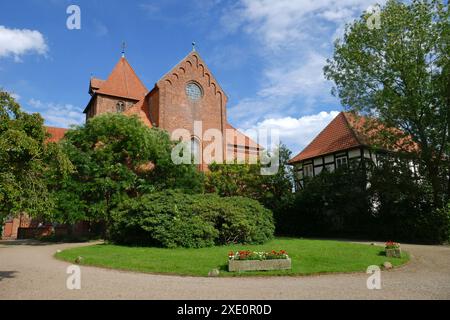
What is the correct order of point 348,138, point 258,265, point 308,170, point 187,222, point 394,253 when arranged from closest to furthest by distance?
point 258,265, point 394,253, point 187,222, point 348,138, point 308,170

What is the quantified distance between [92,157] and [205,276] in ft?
47.8

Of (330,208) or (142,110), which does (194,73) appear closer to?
(142,110)

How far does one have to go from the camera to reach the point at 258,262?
32.6 ft

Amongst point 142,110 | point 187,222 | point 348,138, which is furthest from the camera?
point 142,110

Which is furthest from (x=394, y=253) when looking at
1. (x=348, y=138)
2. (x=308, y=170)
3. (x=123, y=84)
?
(x=123, y=84)

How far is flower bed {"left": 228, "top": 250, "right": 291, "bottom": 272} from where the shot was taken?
9.80m

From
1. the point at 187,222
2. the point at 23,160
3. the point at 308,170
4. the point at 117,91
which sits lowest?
the point at 187,222

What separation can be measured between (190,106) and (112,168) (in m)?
13.6

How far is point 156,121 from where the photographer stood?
1231 inches

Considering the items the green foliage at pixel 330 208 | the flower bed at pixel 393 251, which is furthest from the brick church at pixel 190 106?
the flower bed at pixel 393 251

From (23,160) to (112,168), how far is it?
12806 mm

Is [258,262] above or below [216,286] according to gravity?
above

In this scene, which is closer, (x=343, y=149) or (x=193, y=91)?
(x=343, y=149)

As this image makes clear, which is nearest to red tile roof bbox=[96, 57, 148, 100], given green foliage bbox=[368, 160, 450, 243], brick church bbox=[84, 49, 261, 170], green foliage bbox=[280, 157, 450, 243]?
brick church bbox=[84, 49, 261, 170]
